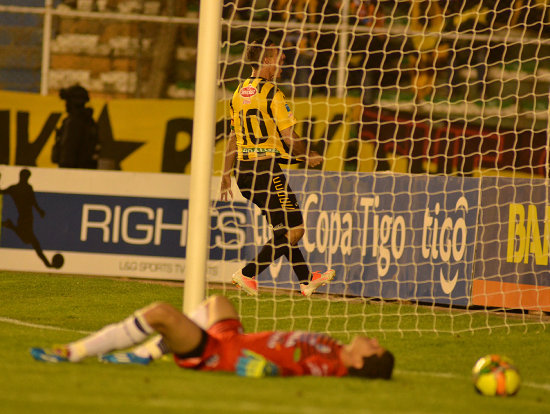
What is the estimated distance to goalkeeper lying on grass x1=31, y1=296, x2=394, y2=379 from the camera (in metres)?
4.48

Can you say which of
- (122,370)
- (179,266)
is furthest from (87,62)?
(122,370)

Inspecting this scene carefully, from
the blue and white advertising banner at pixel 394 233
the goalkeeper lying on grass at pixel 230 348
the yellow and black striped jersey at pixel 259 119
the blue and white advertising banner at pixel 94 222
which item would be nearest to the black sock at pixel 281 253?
the yellow and black striped jersey at pixel 259 119

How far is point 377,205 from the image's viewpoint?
8523 millimetres

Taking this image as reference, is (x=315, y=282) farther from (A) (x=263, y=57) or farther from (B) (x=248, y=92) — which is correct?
(A) (x=263, y=57)

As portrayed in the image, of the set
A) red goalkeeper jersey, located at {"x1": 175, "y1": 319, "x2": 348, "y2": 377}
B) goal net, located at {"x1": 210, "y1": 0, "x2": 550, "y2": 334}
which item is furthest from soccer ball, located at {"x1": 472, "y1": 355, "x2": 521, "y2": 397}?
goal net, located at {"x1": 210, "y1": 0, "x2": 550, "y2": 334}

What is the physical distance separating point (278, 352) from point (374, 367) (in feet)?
1.44

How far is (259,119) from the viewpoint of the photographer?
23.5 ft

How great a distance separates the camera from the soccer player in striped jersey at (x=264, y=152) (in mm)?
7066

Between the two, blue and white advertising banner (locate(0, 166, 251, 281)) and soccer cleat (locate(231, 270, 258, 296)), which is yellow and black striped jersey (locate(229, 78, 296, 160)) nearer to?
soccer cleat (locate(231, 270, 258, 296))

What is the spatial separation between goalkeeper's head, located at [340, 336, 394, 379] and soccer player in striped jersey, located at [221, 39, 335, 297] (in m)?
2.58

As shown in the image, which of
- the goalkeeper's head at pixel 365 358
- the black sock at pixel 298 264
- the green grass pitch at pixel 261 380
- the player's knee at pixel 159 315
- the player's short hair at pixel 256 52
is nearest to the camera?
the green grass pitch at pixel 261 380

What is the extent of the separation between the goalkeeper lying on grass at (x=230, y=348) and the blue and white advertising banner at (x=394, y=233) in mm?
3667

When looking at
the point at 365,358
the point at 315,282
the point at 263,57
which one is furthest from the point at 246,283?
the point at 365,358

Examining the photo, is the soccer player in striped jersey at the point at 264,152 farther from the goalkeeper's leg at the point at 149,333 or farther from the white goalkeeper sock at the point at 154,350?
the goalkeeper's leg at the point at 149,333
